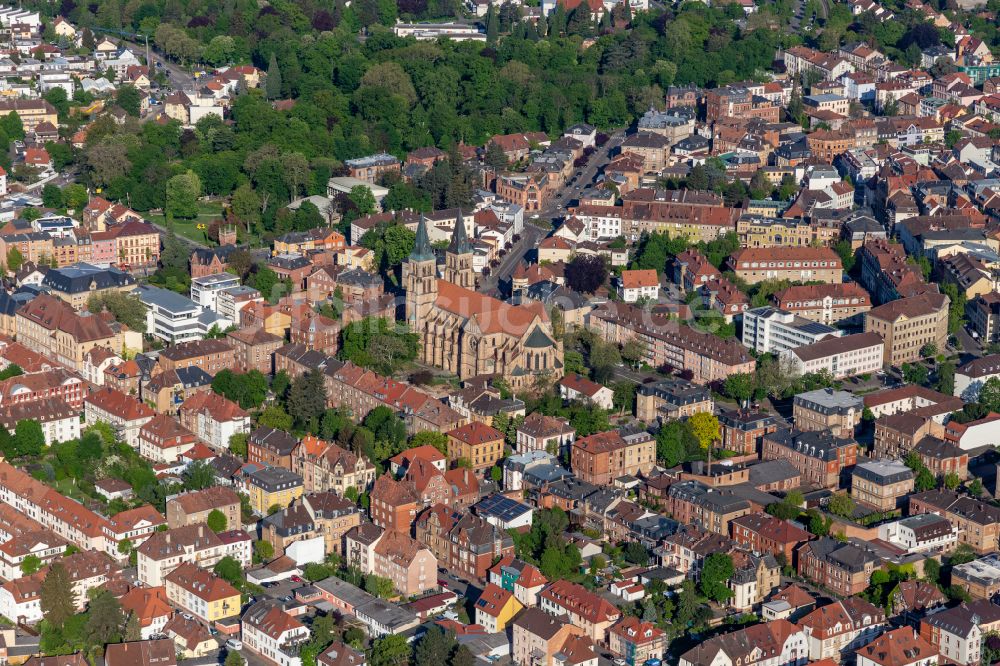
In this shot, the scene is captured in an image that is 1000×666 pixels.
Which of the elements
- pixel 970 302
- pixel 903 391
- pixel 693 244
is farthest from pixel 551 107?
pixel 903 391

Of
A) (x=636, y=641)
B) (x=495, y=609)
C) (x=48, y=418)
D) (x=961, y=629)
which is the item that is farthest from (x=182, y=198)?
(x=961, y=629)

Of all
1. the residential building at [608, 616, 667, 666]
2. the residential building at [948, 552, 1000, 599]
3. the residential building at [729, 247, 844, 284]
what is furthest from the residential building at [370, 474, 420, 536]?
the residential building at [729, 247, 844, 284]

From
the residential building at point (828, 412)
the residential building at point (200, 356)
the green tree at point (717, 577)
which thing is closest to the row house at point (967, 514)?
the residential building at point (828, 412)

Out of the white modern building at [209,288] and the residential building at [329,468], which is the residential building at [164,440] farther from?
the white modern building at [209,288]

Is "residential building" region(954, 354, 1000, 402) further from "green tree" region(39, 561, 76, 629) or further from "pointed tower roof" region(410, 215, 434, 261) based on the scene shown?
"green tree" region(39, 561, 76, 629)

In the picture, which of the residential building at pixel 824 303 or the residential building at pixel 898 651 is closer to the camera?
the residential building at pixel 898 651

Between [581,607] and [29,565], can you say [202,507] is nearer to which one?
[29,565]

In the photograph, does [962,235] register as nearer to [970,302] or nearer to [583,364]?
[970,302]
